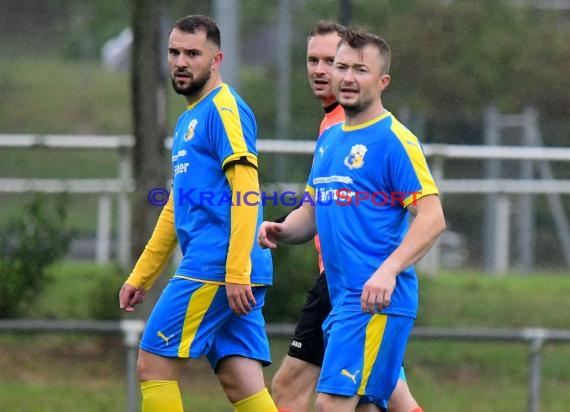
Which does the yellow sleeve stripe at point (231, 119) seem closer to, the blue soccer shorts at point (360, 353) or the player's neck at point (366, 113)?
the player's neck at point (366, 113)

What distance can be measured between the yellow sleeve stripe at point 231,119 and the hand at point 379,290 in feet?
3.61

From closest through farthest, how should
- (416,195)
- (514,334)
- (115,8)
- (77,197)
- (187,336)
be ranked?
1. (416,195)
2. (187,336)
3. (514,334)
4. (77,197)
5. (115,8)

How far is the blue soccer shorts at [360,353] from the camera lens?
5.23 meters

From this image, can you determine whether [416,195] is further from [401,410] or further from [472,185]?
[472,185]

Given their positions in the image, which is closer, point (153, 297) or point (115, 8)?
point (153, 297)

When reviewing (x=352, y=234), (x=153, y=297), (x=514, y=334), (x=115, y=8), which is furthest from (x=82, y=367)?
(x=115, y=8)

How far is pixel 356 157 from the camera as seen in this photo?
530 cm

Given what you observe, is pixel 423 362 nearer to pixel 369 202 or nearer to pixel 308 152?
pixel 308 152

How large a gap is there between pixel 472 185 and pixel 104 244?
11.8 ft

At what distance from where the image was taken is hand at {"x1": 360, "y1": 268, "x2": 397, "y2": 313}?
16.4 ft

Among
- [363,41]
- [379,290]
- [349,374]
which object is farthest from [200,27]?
[349,374]

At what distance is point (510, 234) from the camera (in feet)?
41.2

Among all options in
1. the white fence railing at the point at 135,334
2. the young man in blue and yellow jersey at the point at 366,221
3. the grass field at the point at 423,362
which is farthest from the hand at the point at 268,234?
the grass field at the point at 423,362

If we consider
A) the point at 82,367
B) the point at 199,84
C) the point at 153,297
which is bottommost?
the point at 82,367
